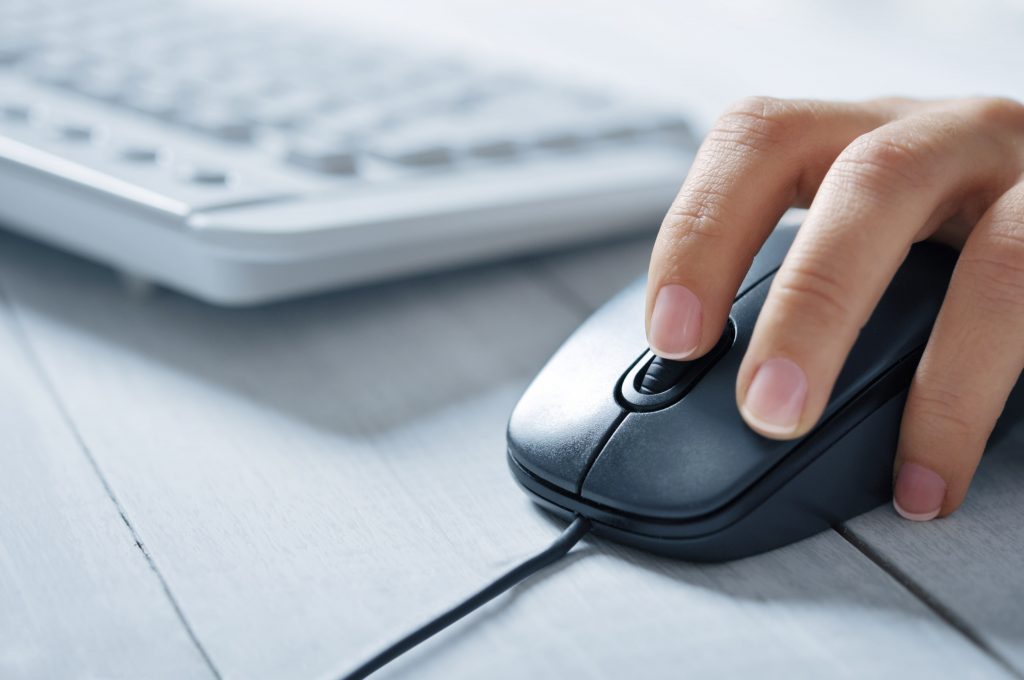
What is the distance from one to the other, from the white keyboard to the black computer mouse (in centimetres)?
14

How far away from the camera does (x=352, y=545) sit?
35cm

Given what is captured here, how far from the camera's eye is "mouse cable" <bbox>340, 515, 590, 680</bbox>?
11.6 inches

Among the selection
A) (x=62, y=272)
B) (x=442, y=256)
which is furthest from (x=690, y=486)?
(x=62, y=272)

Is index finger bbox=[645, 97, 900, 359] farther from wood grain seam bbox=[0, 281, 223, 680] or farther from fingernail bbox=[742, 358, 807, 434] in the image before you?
wood grain seam bbox=[0, 281, 223, 680]

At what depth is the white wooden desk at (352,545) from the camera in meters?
0.30

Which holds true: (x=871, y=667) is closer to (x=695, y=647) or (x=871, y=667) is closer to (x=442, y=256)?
(x=695, y=647)

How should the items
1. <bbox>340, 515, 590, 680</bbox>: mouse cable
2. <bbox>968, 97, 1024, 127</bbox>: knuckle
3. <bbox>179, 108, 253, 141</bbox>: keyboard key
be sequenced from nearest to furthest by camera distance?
<bbox>340, 515, 590, 680</bbox>: mouse cable < <bbox>968, 97, 1024, 127</bbox>: knuckle < <bbox>179, 108, 253, 141</bbox>: keyboard key

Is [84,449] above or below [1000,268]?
below

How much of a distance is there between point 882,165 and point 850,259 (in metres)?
0.04

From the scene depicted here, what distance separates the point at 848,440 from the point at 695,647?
0.30 ft

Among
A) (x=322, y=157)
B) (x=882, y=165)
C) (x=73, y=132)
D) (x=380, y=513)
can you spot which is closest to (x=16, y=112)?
(x=73, y=132)

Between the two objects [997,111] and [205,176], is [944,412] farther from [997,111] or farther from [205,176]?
[205,176]

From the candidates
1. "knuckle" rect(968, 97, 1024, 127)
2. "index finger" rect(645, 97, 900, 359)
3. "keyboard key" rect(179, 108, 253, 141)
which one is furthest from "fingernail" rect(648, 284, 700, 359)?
"keyboard key" rect(179, 108, 253, 141)

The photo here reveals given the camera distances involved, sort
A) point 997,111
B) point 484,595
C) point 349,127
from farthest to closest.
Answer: point 349,127
point 997,111
point 484,595
